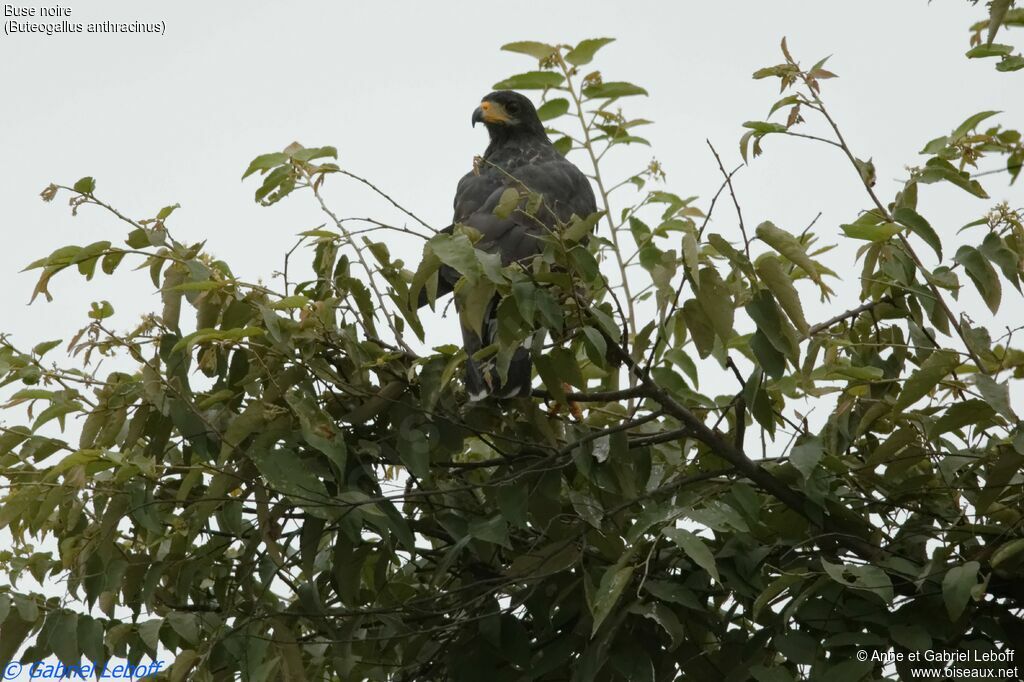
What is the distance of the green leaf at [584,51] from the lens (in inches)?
137

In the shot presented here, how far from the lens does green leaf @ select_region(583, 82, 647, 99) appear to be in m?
3.61

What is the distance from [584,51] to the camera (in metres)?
3.50

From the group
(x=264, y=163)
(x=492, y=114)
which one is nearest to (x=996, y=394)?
(x=264, y=163)

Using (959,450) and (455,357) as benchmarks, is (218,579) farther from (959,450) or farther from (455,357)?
(959,450)

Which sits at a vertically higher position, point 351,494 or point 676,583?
point 351,494

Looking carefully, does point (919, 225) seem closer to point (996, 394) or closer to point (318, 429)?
point (996, 394)

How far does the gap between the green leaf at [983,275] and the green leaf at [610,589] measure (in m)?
1.12

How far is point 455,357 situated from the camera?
112 inches

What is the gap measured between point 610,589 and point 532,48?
1674mm

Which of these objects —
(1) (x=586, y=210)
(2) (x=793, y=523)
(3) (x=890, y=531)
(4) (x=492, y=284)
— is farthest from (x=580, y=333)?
(1) (x=586, y=210)

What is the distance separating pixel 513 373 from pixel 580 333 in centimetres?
35

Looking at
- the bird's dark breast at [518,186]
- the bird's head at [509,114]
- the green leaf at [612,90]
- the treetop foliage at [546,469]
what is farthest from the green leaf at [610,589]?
the bird's head at [509,114]

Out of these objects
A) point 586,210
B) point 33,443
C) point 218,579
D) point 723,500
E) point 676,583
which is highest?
point 586,210

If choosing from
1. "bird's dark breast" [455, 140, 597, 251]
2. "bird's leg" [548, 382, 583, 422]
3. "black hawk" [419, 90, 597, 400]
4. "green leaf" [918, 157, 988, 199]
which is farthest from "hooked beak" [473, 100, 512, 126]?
"green leaf" [918, 157, 988, 199]
